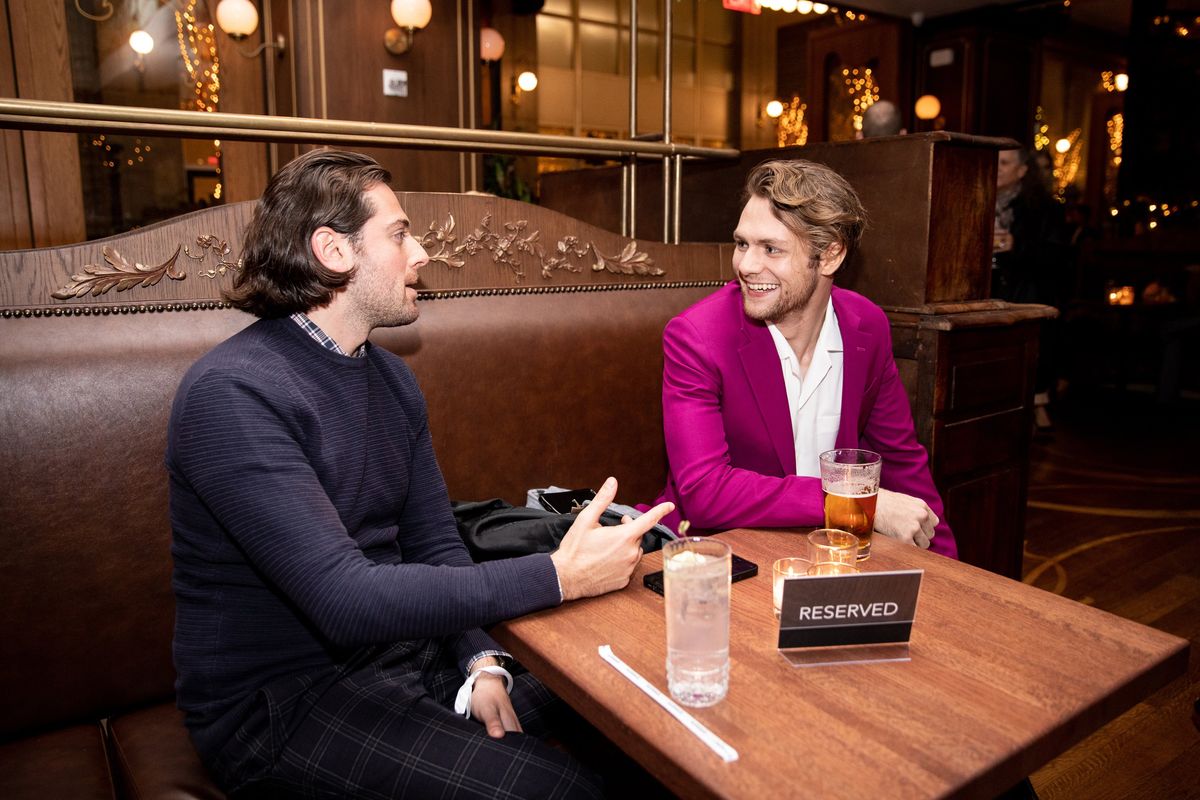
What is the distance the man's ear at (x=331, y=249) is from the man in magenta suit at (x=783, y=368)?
733 mm

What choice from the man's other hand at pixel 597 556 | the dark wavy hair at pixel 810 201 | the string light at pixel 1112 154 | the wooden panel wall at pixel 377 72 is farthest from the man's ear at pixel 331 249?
the string light at pixel 1112 154

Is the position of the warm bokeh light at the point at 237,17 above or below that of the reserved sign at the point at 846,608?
above

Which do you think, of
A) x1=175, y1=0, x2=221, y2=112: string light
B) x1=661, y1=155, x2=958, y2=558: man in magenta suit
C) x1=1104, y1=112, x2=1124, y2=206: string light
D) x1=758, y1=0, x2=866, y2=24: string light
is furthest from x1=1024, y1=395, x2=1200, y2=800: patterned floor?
x1=1104, y1=112, x2=1124, y2=206: string light

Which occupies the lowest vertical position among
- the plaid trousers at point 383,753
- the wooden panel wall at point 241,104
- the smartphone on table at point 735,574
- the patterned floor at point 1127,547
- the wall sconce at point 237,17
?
the patterned floor at point 1127,547

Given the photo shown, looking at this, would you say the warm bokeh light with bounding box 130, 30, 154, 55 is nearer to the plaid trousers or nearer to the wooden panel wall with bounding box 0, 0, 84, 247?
the wooden panel wall with bounding box 0, 0, 84, 247

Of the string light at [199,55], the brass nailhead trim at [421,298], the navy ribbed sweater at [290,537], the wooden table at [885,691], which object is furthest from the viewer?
the string light at [199,55]

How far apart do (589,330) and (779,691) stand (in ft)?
4.38

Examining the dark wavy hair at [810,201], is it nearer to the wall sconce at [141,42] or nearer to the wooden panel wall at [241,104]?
the wooden panel wall at [241,104]

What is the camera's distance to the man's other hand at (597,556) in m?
1.23

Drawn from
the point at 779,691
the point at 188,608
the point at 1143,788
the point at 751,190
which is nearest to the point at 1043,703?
the point at 779,691

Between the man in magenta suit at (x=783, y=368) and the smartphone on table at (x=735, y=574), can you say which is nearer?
the smartphone on table at (x=735, y=574)

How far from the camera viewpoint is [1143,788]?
2023 mm

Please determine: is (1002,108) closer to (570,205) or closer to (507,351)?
(570,205)

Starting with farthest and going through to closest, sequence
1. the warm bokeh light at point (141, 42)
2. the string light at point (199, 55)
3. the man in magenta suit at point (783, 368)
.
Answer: the string light at point (199, 55), the warm bokeh light at point (141, 42), the man in magenta suit at point (783, 368)
